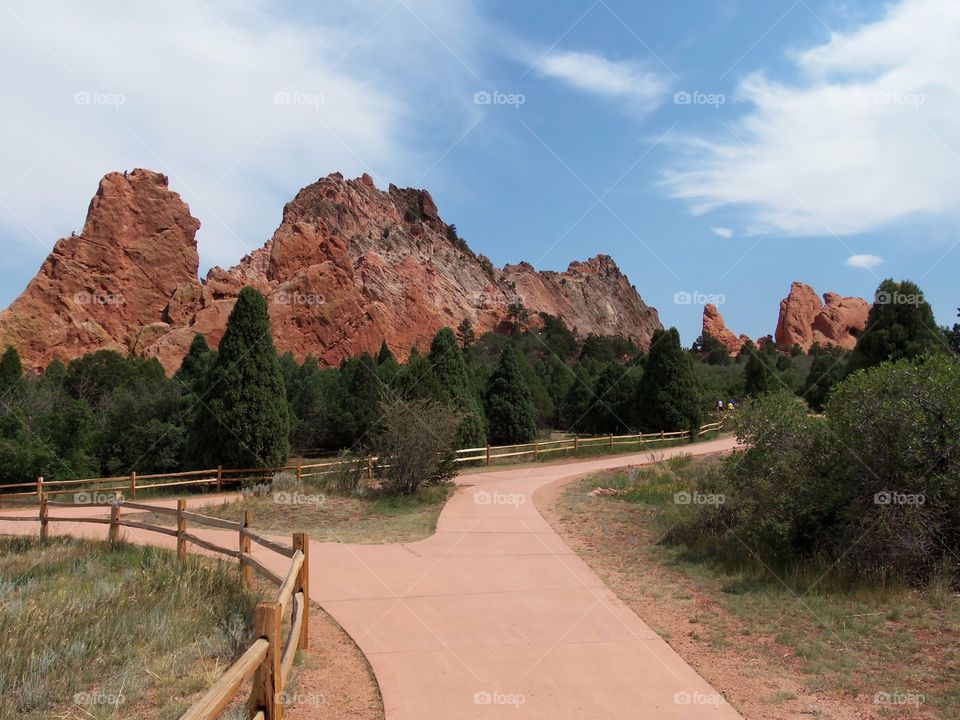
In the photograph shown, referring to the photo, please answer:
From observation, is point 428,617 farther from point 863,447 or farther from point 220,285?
point 220,285

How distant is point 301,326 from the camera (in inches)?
2835

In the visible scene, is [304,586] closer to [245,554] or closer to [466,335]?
[245,554]

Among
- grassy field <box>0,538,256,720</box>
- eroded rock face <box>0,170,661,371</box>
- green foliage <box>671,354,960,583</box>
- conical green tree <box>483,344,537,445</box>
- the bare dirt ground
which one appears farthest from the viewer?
eroded rock face <box>0,170,661,371</box>

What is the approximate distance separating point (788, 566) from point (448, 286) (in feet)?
307

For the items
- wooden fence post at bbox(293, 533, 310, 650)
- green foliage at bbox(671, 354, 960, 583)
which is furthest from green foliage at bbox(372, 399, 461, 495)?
wooden fence post at bbox(293, 533, 310, 650)

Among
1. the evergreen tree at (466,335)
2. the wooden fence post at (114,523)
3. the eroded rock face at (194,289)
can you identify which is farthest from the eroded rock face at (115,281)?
the wooden fence post at (114,523)

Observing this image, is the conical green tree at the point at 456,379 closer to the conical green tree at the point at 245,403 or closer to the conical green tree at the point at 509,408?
the conical green tree at the point at 509,408

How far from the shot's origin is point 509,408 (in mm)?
32219

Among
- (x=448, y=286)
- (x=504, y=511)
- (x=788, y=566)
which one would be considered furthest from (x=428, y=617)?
(x=448, y=286)

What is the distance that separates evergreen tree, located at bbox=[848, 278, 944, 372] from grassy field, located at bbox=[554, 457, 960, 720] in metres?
22.0

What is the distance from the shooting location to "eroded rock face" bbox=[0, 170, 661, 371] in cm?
6444

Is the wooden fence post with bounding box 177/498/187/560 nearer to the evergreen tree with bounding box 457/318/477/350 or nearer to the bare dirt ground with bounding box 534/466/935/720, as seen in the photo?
the bare dirt ground with bounding box 534/466/935/720

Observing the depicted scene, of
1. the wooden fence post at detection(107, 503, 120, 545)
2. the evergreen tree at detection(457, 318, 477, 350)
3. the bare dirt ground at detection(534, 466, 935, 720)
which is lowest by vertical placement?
the bare dirt ground at detection(534, 466, 935, 720)

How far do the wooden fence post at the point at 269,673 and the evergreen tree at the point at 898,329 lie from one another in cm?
2916
